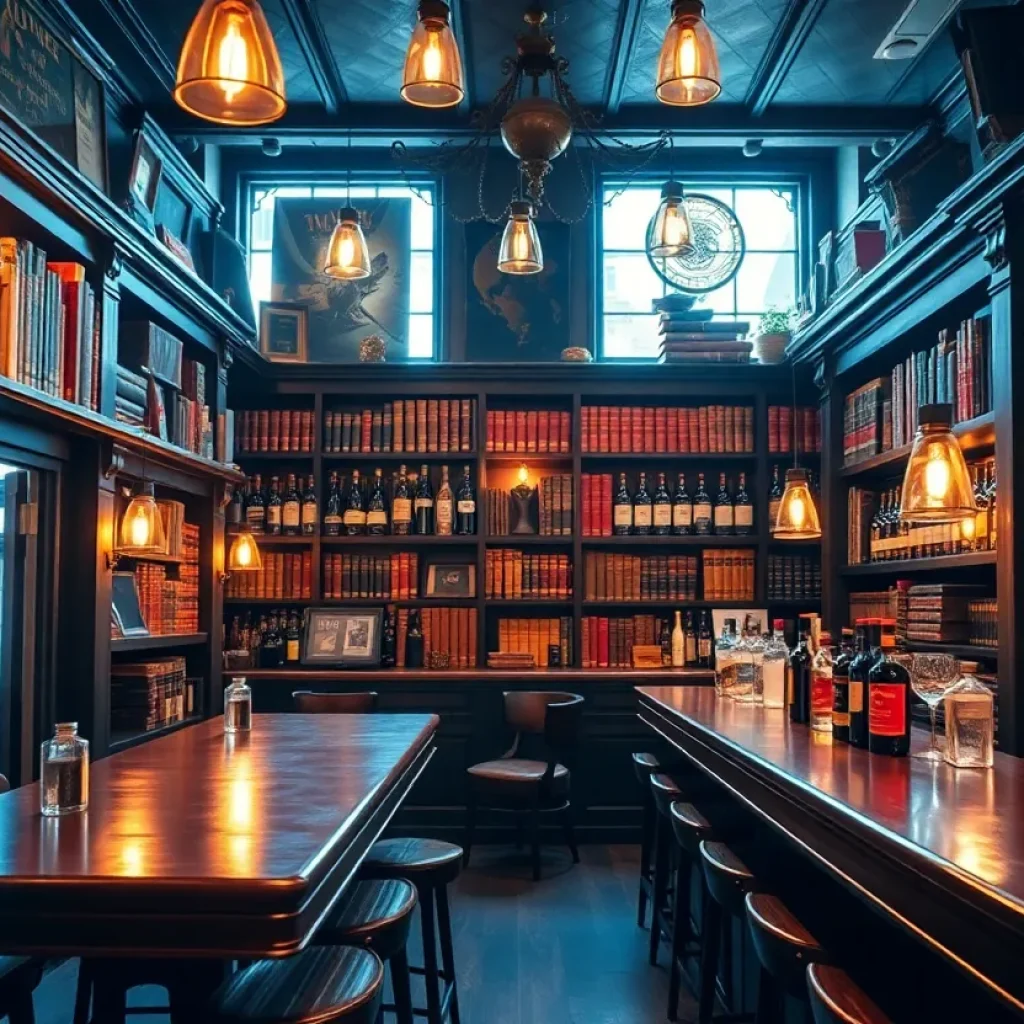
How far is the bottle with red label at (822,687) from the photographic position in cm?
268

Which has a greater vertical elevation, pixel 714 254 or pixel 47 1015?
pixel 714 254

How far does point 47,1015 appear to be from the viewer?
3078 mm

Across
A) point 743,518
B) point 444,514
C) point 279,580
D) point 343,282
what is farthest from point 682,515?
point 343,282

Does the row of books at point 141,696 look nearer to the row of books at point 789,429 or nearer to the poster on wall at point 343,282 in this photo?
the poster on wall at point 343,282

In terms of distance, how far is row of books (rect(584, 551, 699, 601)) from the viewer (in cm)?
559

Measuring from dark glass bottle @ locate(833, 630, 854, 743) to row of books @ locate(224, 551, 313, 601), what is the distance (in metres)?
3.52

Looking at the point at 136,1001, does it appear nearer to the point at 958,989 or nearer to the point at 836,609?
the point at 958,989

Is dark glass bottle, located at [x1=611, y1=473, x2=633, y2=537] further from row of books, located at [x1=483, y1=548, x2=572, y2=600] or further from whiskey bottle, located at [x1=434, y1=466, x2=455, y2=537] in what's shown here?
whiskey bottle, located at [x1=434, y1=466, x2=455, y2=537]

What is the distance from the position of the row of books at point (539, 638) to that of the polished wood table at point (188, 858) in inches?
124

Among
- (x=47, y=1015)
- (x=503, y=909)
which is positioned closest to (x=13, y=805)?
(x=47, y=1015)

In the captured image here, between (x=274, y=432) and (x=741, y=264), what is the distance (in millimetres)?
2813

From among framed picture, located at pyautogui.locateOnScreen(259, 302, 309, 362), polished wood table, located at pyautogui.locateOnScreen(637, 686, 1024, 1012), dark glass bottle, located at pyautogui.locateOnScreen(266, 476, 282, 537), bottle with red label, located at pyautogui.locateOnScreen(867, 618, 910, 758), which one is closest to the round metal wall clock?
framed picture, located at pyautogui.locateOnScreen(259, 302, 309, 362)

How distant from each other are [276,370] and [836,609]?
3.09 meters

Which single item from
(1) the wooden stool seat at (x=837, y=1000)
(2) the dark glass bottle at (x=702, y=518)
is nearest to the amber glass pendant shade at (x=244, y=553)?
(2) the dark glass bottle at (x=702, y=518)
